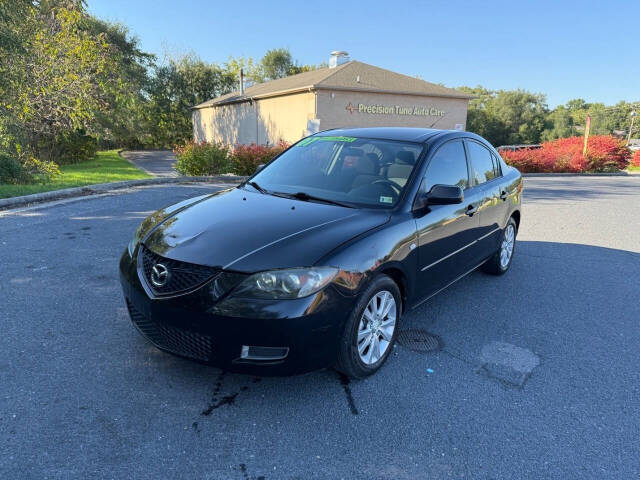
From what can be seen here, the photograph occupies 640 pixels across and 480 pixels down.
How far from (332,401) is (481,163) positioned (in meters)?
3.19

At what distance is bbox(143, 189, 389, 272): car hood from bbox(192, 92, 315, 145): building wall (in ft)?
57.9

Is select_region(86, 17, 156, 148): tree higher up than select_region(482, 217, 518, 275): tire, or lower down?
higher up

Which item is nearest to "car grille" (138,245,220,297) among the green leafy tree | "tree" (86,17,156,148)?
"tree" (86,17,156,148)

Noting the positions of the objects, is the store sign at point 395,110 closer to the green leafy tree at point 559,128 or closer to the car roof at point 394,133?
the car roof at point 394,133

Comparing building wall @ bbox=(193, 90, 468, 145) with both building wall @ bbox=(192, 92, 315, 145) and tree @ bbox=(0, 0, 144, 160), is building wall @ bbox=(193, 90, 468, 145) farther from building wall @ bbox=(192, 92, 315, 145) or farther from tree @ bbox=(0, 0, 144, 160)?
tree @ bbox=(0, 0, 144, 160)

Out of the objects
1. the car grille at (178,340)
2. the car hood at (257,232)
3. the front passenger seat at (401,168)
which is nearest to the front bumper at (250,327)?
the car grille at (178,340)

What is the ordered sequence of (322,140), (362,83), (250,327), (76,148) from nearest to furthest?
(250,327) → (322,140) → (362,83) → (76,148)

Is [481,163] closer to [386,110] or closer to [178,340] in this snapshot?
[178,340]

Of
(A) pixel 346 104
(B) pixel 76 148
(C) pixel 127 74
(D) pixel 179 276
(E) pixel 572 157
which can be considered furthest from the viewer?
(C) pixel 127 74

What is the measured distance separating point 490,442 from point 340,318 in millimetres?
1113

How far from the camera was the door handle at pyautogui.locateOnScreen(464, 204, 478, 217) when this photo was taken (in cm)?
414

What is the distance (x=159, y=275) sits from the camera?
108 inches

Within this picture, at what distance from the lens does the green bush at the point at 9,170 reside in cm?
1037

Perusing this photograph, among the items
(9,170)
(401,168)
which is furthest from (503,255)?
(9,170)
